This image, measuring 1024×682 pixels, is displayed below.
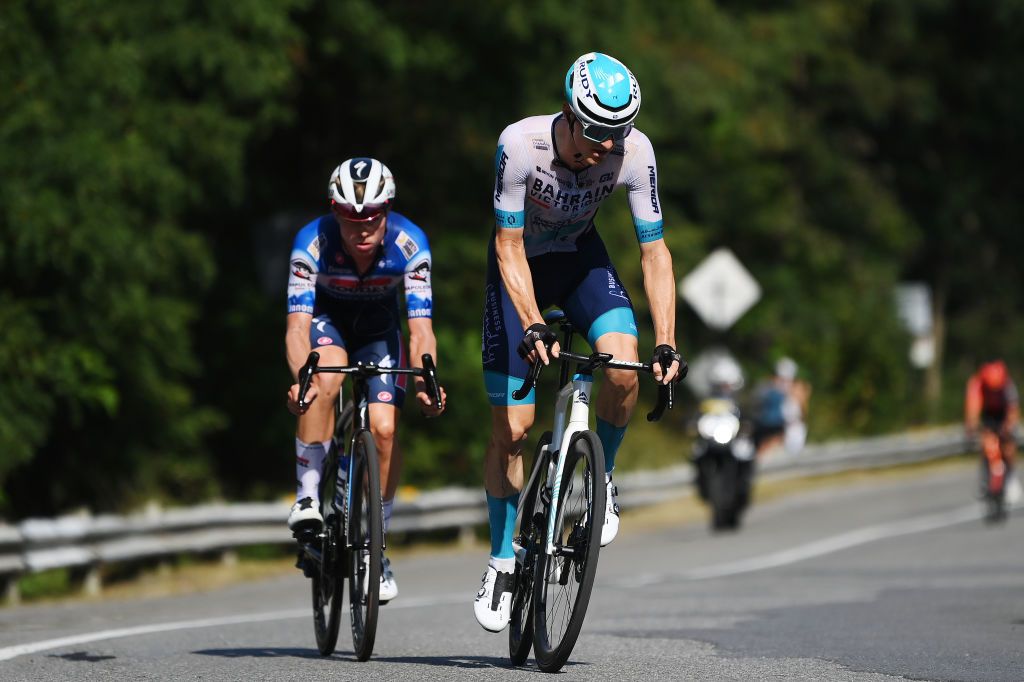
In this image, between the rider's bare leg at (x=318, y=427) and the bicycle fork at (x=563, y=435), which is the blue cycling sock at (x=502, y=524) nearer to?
the bicycle fork at (x=563, y=435)

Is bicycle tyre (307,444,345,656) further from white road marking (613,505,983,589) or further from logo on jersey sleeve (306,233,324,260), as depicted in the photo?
white road marking (613,505,983,589)

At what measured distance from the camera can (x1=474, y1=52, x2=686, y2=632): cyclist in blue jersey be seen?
23.1 feet

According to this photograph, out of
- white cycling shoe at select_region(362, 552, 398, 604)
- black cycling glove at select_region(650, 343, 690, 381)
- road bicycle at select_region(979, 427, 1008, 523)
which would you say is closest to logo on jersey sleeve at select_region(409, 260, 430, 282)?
white cycling shoe at select_region(362, 552, 398, 604)

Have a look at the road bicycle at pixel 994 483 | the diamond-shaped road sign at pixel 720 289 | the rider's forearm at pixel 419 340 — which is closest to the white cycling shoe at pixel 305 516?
the rider's forearm at pixel 419 340

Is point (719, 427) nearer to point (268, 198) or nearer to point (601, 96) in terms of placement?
point (268, 198)

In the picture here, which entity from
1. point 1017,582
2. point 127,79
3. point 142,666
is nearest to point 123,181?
point 127,79

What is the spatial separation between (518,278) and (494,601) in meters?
1.32

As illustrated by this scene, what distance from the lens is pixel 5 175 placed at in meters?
14.8

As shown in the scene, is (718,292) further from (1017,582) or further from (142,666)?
(142,666)

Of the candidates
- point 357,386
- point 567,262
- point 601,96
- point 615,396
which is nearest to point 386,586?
point 357,386

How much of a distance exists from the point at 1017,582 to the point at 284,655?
22.9 ft

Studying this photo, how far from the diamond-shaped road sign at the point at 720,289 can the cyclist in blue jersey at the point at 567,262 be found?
17.0m

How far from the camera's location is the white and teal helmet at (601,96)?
6949mm

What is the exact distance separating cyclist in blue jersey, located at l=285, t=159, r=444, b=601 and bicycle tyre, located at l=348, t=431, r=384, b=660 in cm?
18
